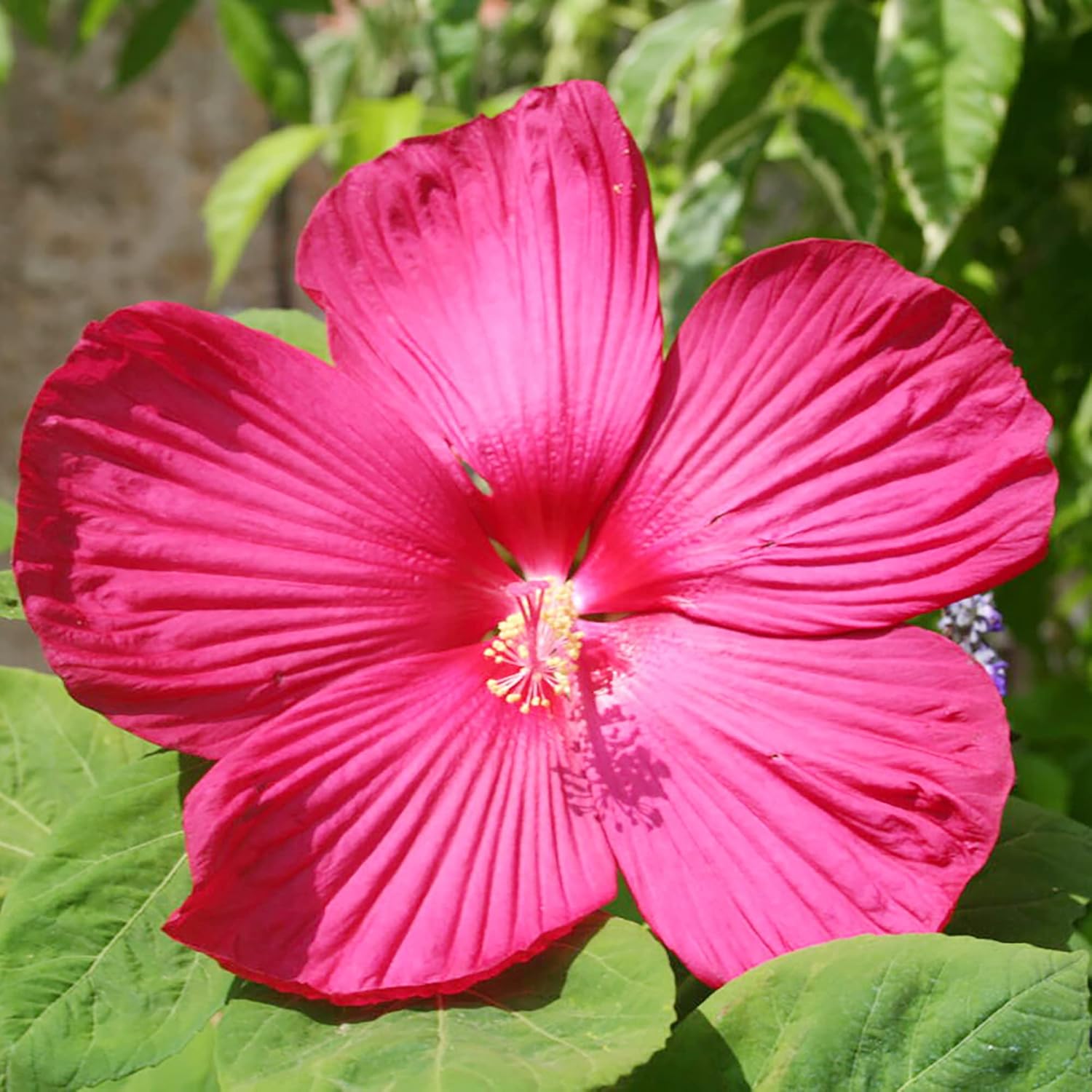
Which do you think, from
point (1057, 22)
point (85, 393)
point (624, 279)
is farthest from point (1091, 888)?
point (1057, 22)

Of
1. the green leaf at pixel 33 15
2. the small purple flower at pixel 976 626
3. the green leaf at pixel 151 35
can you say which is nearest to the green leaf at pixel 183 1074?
the small purple flower at pixel 976 626

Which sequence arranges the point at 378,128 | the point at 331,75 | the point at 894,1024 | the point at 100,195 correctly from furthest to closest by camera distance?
the point at 100,195 < the point at 331,75 < the point at 378,128 < the point at 894,1024

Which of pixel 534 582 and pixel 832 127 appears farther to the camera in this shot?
pixel 832 127

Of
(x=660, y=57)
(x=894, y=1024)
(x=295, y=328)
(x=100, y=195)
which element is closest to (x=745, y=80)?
(x=660, y=57)

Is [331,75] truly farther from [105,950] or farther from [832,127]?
[105,950]

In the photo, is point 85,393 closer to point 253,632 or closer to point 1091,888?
point 253,632

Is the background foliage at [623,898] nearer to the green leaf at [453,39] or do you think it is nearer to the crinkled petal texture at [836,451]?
the green leaf at [453,39]
